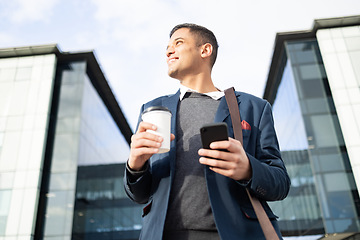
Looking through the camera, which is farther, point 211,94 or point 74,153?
point 74,153

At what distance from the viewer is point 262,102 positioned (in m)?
2.28

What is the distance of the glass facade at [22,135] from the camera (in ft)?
56.7

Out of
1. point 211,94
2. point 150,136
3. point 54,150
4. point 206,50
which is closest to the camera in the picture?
point 150,136

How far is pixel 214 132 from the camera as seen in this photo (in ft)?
5.33

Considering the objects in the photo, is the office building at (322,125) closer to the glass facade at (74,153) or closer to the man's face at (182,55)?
the glass facade at (74,153)

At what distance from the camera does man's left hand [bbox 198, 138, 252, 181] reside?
1.63 metres

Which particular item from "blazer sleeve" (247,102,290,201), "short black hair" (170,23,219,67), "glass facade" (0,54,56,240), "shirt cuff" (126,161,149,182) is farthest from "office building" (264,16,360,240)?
"shirt cuff" (126,161,149,182)

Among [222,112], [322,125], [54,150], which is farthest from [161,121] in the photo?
[322,125]

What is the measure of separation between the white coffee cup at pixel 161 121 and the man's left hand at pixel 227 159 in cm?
20

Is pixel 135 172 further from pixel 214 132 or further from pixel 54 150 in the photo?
pixel 54 150

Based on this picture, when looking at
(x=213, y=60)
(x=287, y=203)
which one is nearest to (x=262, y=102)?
(x=213, y=60)

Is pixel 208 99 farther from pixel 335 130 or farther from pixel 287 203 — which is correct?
pixel 287 203

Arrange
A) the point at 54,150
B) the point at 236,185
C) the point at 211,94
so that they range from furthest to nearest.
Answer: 1. the point at 54,150
2. the point at 211,94
3. the point at 236,185

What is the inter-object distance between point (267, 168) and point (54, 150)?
19.0m
